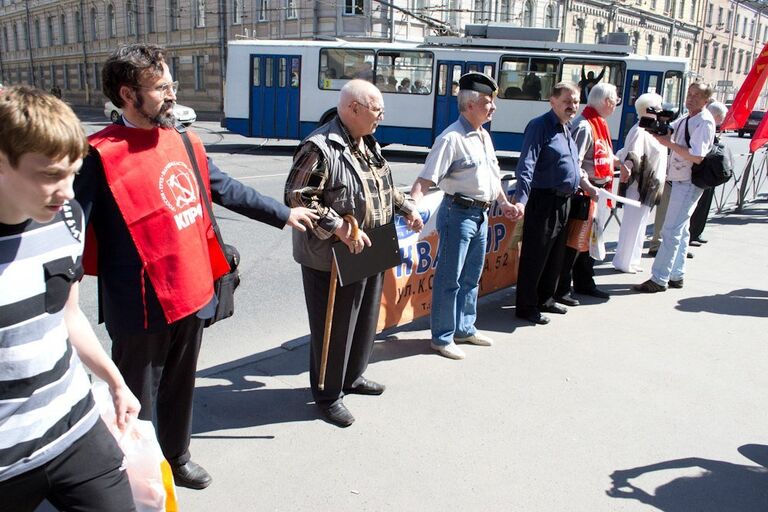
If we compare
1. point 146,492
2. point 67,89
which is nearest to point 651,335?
point 146,492

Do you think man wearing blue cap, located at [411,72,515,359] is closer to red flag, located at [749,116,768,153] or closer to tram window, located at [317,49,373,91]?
red flag, located at [749,116,768,153]

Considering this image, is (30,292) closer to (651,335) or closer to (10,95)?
(10,95)

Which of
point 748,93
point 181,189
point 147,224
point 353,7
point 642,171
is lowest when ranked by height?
point 642,171

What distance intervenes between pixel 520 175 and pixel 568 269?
1335 mm


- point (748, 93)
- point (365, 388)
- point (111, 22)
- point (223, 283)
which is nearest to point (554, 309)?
point (365, 388)

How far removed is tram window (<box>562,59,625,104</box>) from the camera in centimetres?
1698

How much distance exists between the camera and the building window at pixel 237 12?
124 ft

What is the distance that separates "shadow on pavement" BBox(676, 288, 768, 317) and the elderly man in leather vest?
10.9 ft

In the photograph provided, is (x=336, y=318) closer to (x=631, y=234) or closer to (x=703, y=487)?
(x=703, y=487)

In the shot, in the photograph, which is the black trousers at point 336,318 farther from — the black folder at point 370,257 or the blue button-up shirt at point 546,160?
the blue button-up shirt at point 546,160

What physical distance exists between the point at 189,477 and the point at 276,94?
17.4 meters

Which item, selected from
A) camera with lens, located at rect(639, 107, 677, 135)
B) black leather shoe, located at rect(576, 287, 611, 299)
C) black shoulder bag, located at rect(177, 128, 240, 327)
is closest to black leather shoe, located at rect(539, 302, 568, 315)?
black leather shoe, located at rect(576, 287, 611, 299)

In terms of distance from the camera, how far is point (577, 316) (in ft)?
18.1

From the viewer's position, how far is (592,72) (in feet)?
56.3
